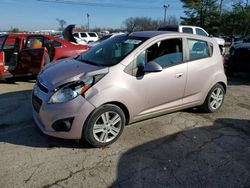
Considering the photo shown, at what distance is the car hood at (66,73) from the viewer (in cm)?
355

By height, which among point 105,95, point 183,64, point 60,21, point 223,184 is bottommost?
point 223,184

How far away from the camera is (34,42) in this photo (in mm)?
7812

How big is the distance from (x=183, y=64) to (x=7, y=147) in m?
3.06

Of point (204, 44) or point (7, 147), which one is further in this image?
point (204, 44)

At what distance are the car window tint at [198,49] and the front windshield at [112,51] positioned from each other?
0.98 metres

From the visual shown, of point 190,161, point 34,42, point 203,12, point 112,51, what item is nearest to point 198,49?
point 112,51

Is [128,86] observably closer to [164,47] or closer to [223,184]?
[164,47]

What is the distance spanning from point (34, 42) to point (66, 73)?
469 centimetres

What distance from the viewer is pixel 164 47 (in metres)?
4.24

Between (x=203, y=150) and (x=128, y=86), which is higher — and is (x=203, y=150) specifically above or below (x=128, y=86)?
below

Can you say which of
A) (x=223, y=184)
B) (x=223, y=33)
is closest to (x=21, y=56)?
(x=223, y=184)

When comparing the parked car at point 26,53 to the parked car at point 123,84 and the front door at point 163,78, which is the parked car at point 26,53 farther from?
the front door at point 163,78

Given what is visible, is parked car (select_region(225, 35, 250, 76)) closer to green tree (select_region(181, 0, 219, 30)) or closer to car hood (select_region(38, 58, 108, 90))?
car hood (select_region(38, 58, 108, 90))

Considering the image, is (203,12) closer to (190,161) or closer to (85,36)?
(85,36)
